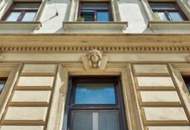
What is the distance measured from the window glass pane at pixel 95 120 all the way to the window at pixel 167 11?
172 inches

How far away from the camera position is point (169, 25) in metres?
7.72

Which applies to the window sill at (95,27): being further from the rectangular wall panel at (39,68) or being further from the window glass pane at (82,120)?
the window glass pane at (82,120)

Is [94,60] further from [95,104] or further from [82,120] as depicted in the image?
[82,120]

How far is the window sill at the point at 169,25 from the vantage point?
7656 millimetres

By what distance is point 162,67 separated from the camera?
249 inches

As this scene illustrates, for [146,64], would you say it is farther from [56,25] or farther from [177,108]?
[56,25]

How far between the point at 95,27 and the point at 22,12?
2.90 metres

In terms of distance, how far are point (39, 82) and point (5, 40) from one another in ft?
6.13

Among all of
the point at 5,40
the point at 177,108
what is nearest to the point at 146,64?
the point at 177,108

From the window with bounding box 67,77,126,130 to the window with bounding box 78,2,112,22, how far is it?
284 cm

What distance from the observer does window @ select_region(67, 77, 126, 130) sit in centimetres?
520

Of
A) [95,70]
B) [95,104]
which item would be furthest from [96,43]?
[95,104]

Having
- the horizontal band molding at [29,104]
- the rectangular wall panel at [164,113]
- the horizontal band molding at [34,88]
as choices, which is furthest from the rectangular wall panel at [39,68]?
the rectangular wall panel at [164,113]

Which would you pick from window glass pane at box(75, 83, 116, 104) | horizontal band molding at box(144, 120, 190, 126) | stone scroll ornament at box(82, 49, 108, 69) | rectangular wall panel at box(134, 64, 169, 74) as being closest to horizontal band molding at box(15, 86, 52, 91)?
window glass pane at box(75, 83, 116, 104)
